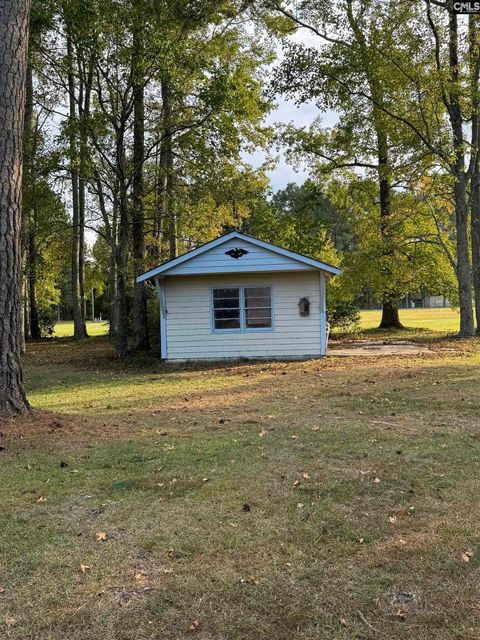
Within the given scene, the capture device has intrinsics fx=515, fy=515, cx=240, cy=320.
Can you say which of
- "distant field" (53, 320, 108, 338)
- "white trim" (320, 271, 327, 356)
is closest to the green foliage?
"white trim" (320, 271, 327, 356)

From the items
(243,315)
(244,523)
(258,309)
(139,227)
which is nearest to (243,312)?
(243,315)

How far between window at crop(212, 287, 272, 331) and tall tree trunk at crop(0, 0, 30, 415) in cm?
800

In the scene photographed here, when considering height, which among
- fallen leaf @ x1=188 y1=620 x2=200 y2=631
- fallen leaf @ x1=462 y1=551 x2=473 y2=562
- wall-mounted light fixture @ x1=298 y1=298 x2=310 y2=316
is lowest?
fallen leaf @ x1=188 y1=620 x2=200 y2=631

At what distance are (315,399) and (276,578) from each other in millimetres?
5341

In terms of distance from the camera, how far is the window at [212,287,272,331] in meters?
13.8

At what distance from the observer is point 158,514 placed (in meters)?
3.67

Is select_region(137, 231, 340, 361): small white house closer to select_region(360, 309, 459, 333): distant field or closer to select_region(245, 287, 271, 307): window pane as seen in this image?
select_region(245, 287, 271, 307): window pane

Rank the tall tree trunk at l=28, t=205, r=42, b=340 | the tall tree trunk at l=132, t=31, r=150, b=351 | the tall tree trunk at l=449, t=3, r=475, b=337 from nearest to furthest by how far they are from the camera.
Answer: the tall tree trunk at l=132, t=31, r=150, b=351 → the tall tree trunk at l=449, t=3, r=475, b=337 → the tall tree trunk at l=28, t=205, r=42, b=340

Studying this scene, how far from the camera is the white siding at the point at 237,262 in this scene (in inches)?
518

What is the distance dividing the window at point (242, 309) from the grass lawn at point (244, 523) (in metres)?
6.54

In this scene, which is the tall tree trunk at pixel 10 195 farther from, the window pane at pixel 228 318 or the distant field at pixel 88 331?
the distant field at pixel 88 331

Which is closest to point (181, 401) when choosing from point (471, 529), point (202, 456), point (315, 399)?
point (315, 399)

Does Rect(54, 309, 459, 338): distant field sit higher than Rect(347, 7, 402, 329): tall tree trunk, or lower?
lower

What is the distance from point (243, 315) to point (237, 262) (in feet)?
4.96
